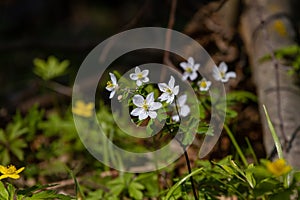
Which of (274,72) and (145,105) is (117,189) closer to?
(145,105)

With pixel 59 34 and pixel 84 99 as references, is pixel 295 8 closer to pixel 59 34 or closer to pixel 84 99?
pixel 84 99

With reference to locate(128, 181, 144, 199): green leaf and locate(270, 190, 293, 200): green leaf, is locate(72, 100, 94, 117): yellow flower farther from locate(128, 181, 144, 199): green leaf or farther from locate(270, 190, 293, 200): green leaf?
locate(270, 190, 293, 200): green leaf

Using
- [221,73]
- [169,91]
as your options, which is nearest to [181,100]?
[169,91]

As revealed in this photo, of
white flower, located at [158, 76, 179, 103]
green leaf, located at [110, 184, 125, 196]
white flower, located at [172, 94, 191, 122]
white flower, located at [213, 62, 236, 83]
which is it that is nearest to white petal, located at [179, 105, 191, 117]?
white flower, located at [172, 94, 191, 122]

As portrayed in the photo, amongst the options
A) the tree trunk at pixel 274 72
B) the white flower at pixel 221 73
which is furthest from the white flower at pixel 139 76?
the tree trunk at pixel 274 72

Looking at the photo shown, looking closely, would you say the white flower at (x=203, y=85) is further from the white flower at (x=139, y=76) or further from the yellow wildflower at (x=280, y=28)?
the yellow wildflower at (x=280, y=28)

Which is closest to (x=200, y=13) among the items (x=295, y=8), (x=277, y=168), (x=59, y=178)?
(x=295, y=8)
